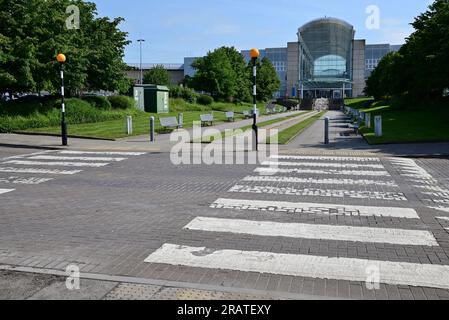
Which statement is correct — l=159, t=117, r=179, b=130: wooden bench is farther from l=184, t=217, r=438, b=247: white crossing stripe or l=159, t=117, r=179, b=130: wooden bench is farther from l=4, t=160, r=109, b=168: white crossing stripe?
l=184, t=217, r=438, b=247: white crossing stripe

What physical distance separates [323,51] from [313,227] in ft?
529

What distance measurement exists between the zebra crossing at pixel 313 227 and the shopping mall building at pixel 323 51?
13100 centimetres

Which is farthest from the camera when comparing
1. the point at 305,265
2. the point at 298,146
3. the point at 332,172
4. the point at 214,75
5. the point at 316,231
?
the point at 214,75

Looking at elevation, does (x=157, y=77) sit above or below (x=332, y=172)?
above

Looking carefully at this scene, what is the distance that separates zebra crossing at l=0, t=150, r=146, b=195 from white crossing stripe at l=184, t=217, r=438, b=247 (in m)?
5.67

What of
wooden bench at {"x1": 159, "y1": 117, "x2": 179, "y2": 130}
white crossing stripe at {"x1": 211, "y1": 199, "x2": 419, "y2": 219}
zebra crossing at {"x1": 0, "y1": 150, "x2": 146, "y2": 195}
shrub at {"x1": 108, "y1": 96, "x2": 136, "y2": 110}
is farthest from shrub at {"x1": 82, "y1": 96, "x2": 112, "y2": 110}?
white crossing stripe at {"x1": 211, "y1": 199, "x2": 419, "y2": 219}

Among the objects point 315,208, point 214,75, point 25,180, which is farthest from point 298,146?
point 214,75

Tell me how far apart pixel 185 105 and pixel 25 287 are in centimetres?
4984

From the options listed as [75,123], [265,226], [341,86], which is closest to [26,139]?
[75,123]

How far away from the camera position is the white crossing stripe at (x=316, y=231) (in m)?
6.84

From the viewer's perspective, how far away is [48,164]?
49.4 feet

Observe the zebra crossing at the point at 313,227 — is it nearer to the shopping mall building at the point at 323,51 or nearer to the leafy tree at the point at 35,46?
the leafy tree at the point at 35,46

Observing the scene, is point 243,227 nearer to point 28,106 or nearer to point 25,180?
point 25,180

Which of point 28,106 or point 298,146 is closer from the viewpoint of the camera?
point 298,146
